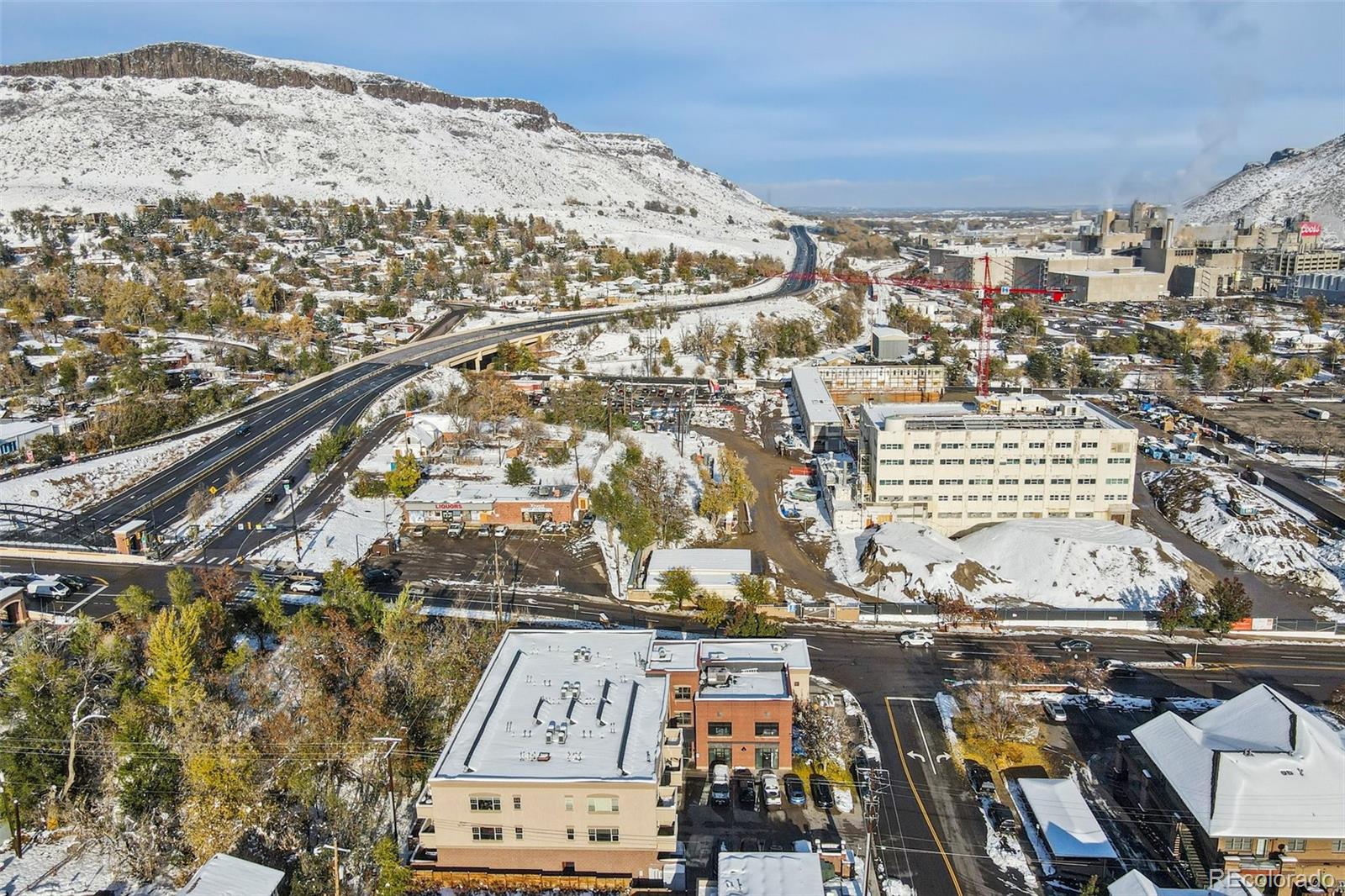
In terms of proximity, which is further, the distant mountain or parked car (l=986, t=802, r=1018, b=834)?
the distant mountain

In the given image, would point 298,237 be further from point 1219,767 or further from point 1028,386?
point 1219,767

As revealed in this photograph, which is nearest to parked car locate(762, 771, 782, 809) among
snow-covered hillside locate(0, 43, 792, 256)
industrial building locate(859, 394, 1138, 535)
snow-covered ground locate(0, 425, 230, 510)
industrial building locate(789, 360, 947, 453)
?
industrial building locate(859, 394, 1138, 535)

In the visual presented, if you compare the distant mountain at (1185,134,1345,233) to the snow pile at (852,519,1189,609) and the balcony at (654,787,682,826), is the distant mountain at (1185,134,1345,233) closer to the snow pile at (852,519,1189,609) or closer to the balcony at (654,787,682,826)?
the snow pile at (852,519,1189,609)

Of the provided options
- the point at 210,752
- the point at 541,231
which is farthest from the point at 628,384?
the point at 541,231

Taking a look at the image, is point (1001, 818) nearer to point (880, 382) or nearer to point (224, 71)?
point (880, 382)

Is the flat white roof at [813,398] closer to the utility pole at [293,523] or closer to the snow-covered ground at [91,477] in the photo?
the utility pole at [293,523]

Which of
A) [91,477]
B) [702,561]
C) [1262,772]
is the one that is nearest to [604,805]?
[1262,772]
